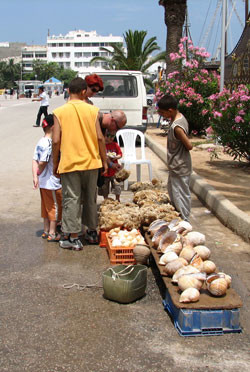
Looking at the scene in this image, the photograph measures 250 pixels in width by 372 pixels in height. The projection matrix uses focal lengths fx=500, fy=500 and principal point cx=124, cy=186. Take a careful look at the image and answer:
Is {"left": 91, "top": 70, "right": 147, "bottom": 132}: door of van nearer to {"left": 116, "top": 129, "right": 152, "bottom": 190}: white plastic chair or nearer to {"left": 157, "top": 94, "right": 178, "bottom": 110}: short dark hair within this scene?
{"left": 116, "top": 129, "right": 152, "bottom": 190}: white plastic chair

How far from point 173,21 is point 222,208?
14.0 meters

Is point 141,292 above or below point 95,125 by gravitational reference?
below

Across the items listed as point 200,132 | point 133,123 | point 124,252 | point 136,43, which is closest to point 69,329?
point 124,252

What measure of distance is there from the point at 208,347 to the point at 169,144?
289 cm

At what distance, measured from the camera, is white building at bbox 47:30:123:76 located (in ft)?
603

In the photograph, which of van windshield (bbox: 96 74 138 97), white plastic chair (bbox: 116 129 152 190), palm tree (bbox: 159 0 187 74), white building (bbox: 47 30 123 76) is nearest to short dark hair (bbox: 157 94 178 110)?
white plastic chair (bbox: 116 129 152 190)

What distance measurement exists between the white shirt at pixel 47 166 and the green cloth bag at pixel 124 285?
1710 millimetres

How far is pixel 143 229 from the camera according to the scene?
5840mm

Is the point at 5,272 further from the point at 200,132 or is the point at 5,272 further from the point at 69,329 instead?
the point at 200,132

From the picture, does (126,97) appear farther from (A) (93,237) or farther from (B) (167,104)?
(A) (93,237)

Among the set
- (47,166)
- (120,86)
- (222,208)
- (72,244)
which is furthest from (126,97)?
(72,244)

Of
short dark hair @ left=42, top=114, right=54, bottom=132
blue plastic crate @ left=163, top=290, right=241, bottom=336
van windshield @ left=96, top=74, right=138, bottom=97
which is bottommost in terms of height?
blue plastic crate @ left=163, top=290, right=241, bottom=336

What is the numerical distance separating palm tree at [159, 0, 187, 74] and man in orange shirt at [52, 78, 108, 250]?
14.2 m

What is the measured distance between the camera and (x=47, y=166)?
19.1ft
